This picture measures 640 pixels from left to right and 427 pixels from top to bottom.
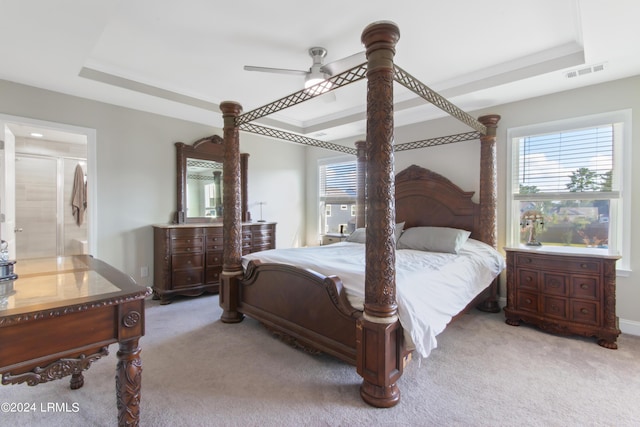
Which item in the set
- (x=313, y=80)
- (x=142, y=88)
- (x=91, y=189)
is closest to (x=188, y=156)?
(x=142, y=88)

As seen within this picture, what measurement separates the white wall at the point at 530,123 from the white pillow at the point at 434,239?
2.35 ft

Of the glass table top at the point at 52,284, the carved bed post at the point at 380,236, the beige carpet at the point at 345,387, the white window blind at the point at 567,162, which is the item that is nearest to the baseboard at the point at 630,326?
the beige carpet at the point at 345,387

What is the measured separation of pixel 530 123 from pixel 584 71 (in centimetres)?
73

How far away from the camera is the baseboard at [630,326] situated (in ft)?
9.30

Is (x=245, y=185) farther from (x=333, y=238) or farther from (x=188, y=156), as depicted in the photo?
(x=333, y=238)

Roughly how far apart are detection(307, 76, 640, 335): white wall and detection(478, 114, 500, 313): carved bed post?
215 millimetres

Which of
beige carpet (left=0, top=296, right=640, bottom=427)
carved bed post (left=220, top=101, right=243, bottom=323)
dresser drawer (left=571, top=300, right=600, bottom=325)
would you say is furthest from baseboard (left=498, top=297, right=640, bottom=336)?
carved bed post (left=220, top=101, right=243, bottom=323)

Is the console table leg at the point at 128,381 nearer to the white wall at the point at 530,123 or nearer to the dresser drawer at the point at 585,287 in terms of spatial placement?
the dresser drawer at the point at 585,287

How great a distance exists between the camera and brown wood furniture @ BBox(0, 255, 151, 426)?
1057 millimetres

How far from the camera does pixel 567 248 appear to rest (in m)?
3.15

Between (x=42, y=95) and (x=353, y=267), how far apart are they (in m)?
3.88

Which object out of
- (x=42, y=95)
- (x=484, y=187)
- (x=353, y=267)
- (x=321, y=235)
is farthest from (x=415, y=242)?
(x=42, y=95)

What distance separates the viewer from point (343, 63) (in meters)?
2.52

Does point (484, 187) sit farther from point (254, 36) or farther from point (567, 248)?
point (254, 36)
